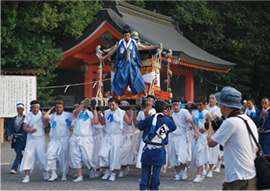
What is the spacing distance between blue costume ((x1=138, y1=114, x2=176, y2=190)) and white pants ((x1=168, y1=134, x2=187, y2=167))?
5.92 ft

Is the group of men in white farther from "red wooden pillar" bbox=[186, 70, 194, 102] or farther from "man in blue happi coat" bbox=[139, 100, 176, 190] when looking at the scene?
"red wooden pillar" bbox=[186, 70, 194, 102]

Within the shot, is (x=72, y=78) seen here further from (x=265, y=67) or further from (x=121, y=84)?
(x=265, y=67)

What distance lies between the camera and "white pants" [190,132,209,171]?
667 cm

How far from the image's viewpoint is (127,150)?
7.20 metres

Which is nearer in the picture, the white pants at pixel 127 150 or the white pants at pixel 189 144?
the white pants at pixel 189 144

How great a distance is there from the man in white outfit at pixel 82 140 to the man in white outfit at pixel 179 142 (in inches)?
67.7

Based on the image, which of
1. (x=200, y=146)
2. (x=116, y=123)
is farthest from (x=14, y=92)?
(x=200, y=146)

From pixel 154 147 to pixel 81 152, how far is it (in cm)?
237

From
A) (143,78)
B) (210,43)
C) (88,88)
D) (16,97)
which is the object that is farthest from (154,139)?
(210,43)

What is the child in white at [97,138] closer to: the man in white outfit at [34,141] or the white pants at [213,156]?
the man in white outfit at [34,141]

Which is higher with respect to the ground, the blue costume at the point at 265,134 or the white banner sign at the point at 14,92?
the white banner sign at the point at 14,92

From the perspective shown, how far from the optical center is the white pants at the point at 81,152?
6684 millimetres

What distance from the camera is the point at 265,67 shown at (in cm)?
1816

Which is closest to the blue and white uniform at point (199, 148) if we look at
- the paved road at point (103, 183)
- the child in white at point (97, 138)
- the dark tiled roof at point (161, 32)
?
the paved road at point (103, 183)
